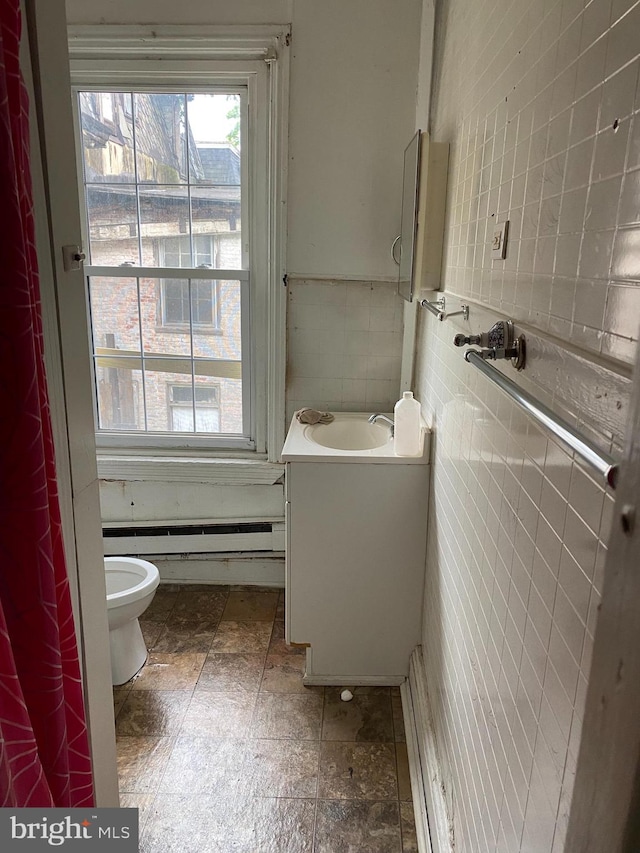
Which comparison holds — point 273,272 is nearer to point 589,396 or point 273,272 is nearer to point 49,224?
point 49,224

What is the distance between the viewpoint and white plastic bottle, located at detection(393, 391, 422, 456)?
79.9 inches

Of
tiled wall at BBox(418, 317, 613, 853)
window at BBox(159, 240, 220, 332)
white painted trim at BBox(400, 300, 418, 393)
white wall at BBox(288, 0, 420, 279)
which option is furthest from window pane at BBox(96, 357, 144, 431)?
tiled wall at BBox(418, 317, 613, 853)

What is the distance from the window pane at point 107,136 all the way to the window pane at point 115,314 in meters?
0.43

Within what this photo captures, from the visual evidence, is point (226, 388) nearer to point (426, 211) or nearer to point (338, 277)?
point (338, 277)

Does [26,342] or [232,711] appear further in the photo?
[232,711]

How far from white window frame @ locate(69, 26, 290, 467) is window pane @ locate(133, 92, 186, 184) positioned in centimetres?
6

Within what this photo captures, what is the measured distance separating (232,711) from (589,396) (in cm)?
179

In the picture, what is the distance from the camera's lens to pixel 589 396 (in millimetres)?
727

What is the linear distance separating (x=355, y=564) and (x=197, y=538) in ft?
3.12

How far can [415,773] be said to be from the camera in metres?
1.78

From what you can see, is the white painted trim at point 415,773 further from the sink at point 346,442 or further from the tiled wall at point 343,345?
the tiled wall at point 343,345

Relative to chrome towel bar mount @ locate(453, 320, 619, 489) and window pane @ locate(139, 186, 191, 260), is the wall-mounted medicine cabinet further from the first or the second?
window pane @ locate(139, 186, 191, 260)

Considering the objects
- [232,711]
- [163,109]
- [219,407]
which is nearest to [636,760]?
[232,711]

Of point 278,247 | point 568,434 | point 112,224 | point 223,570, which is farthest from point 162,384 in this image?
point 568,434
